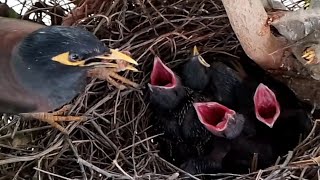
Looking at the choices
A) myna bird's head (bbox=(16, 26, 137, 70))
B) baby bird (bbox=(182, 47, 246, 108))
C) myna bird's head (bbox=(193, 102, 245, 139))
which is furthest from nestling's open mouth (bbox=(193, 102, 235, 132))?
myna bird's head (bbox=(16, 26, 137, 70))

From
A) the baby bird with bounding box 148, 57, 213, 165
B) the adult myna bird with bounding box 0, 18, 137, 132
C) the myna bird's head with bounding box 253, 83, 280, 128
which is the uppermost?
the adult myna bird with bounding box 0, 18, 137, 132

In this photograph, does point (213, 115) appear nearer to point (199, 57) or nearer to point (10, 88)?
point (199, 57)

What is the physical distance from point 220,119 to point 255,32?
197 millimetres

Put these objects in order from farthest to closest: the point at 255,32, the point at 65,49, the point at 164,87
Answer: the point at 164,87
the point at 255,32
the point at 65,49

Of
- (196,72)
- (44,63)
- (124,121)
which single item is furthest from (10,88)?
(196,72)

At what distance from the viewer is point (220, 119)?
1337mm

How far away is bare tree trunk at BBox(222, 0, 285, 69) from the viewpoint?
1190mm

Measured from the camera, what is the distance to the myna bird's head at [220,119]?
1.29 metres

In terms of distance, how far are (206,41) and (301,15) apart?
13.6 inches

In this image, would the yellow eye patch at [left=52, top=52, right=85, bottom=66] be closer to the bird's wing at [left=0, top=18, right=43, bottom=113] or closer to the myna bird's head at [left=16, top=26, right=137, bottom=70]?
the myna bird's head at [left=16, top=26, right=137, bottom=70]

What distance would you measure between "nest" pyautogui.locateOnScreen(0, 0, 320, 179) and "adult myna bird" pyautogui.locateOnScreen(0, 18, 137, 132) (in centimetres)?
10

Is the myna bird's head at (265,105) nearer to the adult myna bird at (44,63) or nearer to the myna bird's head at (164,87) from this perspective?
the myna bird's head at (164,87)

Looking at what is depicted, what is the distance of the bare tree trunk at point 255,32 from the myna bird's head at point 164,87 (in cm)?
17

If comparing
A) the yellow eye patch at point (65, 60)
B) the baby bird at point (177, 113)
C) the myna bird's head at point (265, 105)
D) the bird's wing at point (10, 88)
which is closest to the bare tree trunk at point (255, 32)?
the myna bird's head at point (265, 105)
